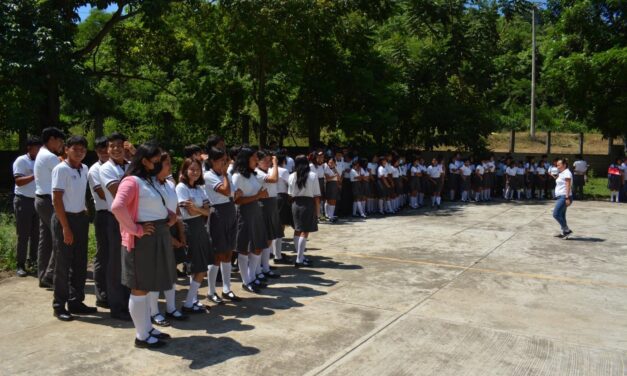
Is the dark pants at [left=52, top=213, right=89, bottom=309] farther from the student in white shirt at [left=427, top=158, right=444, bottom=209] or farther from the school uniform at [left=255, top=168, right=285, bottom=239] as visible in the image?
the student in white shirt at [left=427, top=158, right=444, bottom=209]

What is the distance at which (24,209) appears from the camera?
7383mm

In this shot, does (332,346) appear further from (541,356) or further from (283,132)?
(283,132)

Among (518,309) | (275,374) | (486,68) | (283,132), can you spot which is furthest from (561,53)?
(275,374)

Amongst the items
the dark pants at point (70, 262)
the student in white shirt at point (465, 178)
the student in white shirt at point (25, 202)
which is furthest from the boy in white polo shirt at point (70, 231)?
the student in white shirt at point (465, 178)

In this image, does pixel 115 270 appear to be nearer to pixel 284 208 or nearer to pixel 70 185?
pixel 70 185

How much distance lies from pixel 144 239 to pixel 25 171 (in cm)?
344

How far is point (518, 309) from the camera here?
6.45 meters

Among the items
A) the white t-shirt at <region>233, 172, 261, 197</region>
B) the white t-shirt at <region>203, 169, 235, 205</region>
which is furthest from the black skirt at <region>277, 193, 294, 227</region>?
the white t-shirt at <region>203, 169, 235, 205</region>

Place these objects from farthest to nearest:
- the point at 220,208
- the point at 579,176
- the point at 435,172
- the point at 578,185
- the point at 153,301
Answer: the point at 578,185 → the point at 579,176 → the point at 435,172 → the point at 220,208 → the point at 153,301

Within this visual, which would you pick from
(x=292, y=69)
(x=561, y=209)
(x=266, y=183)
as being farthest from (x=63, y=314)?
(x=292, y=69)

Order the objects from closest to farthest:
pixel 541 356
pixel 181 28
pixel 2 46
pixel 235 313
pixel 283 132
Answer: pixel 541 356
pixel 235 313
pixel 2 46
pixel 181 28
pixel 283 132

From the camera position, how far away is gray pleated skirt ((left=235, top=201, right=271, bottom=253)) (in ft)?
22.3

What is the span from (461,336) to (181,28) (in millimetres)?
13895

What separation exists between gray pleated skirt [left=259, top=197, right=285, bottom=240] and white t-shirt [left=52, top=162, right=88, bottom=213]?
95.1 inches
